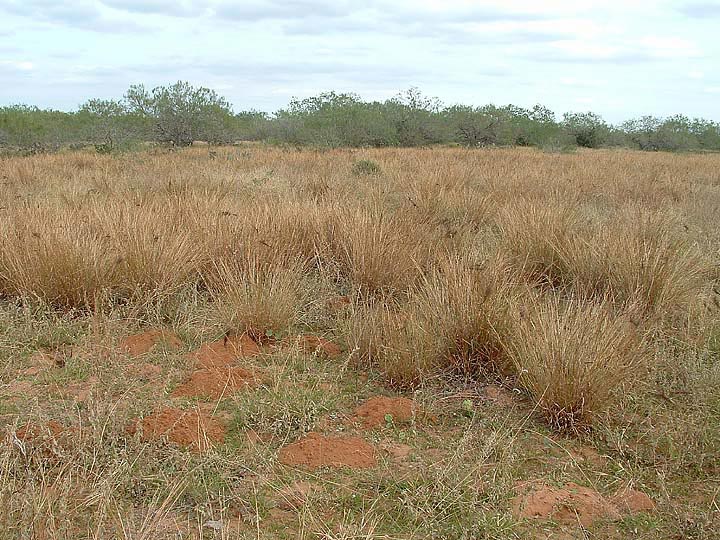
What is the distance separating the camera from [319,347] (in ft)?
12.3

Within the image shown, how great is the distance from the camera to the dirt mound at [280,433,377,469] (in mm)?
2650

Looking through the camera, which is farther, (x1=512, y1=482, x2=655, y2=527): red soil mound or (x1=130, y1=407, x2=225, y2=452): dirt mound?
(x1=130, y1=407, x2=225, y2=452): dirt mound

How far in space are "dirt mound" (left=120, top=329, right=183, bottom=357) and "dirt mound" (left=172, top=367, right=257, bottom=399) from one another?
49cm

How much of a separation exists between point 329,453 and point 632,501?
4.20ft

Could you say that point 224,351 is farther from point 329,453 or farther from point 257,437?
point 329,453

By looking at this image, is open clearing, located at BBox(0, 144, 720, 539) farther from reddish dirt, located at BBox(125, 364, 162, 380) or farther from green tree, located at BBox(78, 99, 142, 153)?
green tree, located at BBox(78, 99, 142, 153)

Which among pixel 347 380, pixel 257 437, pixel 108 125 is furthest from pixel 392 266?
pixel 108 125

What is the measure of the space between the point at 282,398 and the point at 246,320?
1.03m

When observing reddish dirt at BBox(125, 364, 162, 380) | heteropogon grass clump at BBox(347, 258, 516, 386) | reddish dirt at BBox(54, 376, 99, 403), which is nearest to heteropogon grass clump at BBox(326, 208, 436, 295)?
heteropogon grass clump at BBox(347, 258, 516, 386)

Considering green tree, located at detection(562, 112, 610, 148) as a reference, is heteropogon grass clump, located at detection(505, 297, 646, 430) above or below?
below

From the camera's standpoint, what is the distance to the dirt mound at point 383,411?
304 cm

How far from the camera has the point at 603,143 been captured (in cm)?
3738

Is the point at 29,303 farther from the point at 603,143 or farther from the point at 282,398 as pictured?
the point at 603,143

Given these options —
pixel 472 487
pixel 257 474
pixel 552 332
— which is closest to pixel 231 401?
pixel 257 474
